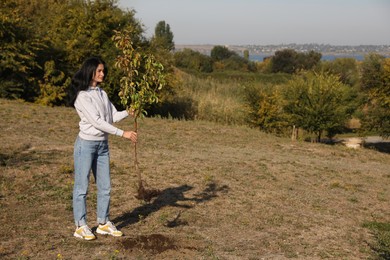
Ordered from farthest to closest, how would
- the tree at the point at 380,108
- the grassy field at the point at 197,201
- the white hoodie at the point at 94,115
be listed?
1. the tree at the point at 380,108
2. the grassy field at the point at 197,201
3. the white hoodie at the point at 94,115

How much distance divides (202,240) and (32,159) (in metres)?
4.91

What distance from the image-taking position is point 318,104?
69.4 feet

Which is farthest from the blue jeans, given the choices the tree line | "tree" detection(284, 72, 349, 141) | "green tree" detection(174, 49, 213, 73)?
"green tree" detection(174, 49, 213, 73)

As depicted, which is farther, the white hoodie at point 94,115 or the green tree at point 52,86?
the green tree at point 52,86

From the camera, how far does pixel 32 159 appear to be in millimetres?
9203

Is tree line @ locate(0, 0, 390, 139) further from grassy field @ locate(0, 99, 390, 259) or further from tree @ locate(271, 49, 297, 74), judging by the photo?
tree @ locate(271, 49, 297, 74)

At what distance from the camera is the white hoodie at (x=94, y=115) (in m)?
4.91

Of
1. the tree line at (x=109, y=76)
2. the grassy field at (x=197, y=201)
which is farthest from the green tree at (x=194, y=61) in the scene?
the grassy field at (x=197, y=201)

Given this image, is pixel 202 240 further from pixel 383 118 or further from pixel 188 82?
pixel 188 82

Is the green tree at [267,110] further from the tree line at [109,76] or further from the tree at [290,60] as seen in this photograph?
the tree at [290,60]

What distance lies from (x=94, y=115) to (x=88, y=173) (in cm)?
66

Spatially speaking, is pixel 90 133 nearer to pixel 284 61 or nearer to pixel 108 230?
pixel 108 230

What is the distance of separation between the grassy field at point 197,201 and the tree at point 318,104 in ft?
24.0

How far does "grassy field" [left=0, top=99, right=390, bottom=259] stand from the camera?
5316mm
